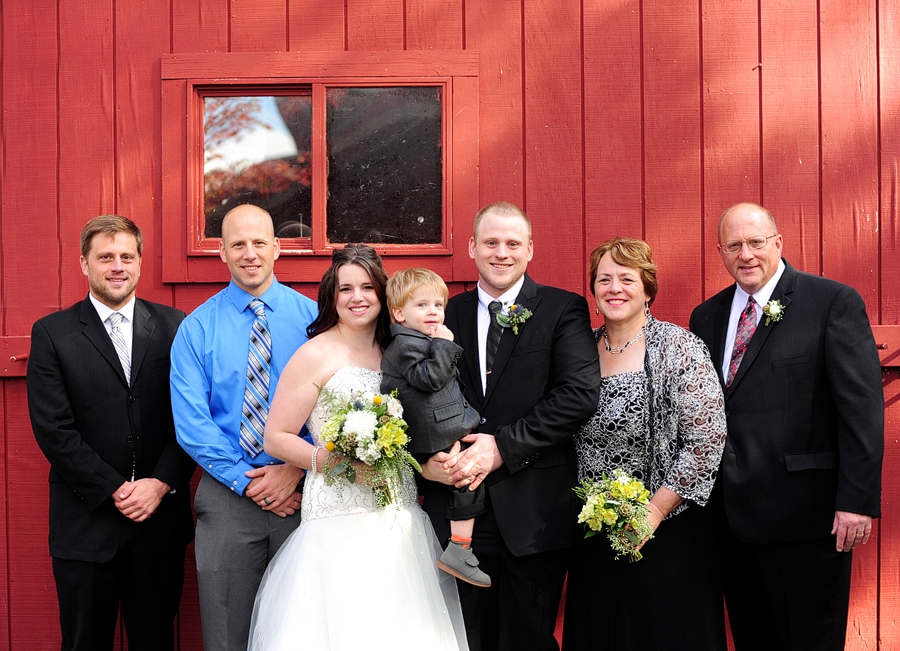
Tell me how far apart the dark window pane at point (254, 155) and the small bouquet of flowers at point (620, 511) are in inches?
86.4

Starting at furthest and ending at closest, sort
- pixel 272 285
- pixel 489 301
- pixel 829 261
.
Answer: pixel 829 261
pixel 272 285
pixel 489 301

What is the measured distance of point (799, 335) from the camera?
9.66 ft

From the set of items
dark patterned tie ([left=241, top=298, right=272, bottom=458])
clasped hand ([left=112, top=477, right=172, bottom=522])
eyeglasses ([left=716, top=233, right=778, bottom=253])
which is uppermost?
eyeglasses ([left=716, top=233, right=778, bottom=253])

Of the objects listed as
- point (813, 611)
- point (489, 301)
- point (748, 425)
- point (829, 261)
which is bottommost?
point (813, 611)

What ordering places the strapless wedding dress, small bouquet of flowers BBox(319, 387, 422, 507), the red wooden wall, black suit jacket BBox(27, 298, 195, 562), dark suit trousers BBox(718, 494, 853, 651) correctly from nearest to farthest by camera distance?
small bouquet of flowers BBox(319, 387, 422, 507) → the strapless wedding dress → dark suit trousers BBox(718, 494, 853, 651) → black suit jacket BBox(27, 298, 195, 562) → the red wooden wall

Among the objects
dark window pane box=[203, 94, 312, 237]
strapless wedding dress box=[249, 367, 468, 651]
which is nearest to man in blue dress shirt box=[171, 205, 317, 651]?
strapless wedding dress box=[249, 367, 468, 651]

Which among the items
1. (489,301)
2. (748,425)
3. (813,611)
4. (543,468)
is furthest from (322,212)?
(813,611)

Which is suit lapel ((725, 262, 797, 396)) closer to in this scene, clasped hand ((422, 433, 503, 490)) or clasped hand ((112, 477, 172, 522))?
clasped hand ((422, 433, 503, 490))

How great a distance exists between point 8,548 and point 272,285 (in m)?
2.23

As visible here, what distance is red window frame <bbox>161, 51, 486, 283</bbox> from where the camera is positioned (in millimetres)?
3740

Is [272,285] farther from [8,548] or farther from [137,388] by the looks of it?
[8,548]

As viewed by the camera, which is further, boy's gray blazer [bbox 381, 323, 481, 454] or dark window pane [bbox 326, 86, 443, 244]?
dark window pane [bbox 326, 86, 443, 244]

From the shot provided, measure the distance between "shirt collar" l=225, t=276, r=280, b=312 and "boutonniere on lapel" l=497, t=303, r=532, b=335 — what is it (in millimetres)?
1118

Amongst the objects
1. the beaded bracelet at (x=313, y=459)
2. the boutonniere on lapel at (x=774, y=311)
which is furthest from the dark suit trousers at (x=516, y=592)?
the boutonniere on lapel at (x=774, y=311)
